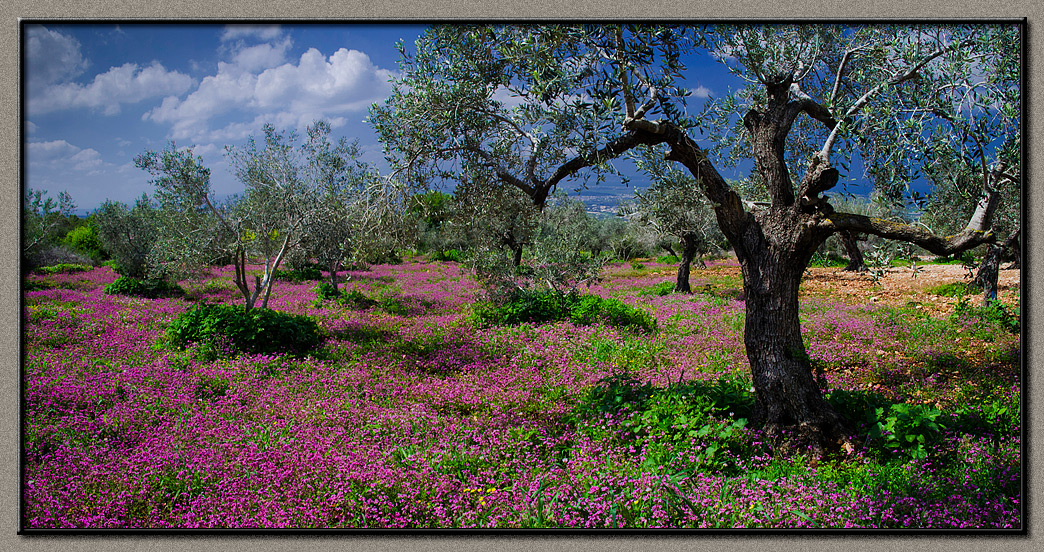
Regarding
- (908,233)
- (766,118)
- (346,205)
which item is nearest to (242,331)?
(346,205)

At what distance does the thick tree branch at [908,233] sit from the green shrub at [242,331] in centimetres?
→ 1015

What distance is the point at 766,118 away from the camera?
5.90 m

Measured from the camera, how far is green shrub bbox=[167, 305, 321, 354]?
10414mm

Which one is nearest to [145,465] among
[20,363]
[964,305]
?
[20,363]

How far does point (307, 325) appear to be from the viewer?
11.8 meters

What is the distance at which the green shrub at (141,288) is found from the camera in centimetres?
1800

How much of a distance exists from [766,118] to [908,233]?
1.98 meters

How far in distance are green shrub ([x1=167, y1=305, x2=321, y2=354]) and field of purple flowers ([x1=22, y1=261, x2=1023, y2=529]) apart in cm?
43

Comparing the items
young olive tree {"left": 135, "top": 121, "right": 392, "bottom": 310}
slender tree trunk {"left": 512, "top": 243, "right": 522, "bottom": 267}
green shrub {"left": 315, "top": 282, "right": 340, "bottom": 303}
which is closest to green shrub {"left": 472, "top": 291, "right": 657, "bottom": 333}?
slender tree trunk {"left": 512, "top": 243, "right": 522, "bottom": 267}

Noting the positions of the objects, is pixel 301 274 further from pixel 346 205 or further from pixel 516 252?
pixel 346 205

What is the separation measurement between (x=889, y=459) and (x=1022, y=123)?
3.72m

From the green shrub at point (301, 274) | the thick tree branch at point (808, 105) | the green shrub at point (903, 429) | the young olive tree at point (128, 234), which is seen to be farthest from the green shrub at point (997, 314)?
the young olive tree at point (128, 234)

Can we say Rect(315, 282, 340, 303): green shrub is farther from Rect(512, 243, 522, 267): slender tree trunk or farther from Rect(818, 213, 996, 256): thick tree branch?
Rect(818, 213, 996, 256): thick tree branch

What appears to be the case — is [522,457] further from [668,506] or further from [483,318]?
[483,318]
